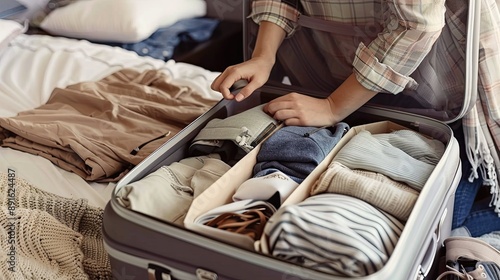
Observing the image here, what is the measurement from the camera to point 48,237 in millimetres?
985

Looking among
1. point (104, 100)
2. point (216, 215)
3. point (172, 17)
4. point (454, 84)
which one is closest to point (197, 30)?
point (172, 17)

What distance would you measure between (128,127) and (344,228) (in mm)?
692

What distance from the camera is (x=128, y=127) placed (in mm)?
1278

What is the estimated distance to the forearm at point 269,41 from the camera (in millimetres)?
1144

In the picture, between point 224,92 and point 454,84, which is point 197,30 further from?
point 454,84

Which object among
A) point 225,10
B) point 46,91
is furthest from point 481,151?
point 225,10

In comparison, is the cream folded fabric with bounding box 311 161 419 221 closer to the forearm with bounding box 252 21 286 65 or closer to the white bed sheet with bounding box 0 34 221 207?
the forearm with bounding box 252 21 286 65

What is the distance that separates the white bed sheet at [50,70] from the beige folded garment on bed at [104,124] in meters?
0.04

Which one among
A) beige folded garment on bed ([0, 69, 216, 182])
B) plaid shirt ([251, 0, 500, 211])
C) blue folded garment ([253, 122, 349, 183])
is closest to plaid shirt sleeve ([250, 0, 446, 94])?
plaid shirt ([251, 0, 500, 211])

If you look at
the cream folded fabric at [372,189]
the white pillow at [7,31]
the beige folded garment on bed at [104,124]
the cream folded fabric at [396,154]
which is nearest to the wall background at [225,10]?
the white pillow at [7,31]

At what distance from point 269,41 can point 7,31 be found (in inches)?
37.6

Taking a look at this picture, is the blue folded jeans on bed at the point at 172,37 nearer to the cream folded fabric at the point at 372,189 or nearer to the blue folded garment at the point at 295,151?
the blue folded garment at the point at 295,151

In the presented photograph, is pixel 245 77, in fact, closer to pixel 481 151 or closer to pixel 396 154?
pixel 396 154

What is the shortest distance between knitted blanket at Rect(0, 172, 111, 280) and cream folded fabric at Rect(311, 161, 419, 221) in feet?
1.35
